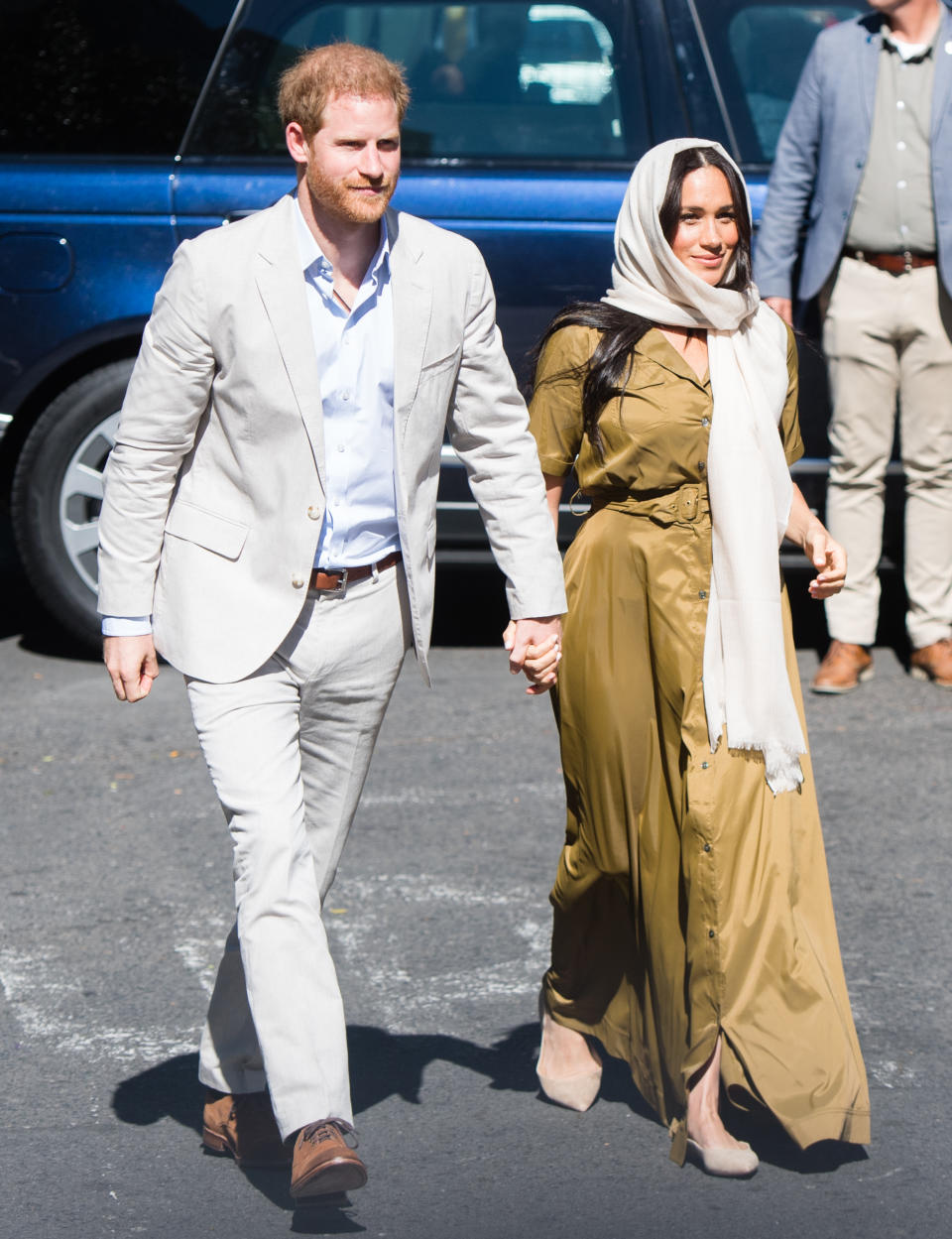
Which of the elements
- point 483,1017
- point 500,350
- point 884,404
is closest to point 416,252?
point 500,350

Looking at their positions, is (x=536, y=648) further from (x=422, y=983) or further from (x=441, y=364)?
(x=422, y=983)

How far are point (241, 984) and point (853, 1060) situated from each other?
104 centimetres

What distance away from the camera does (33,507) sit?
6.19m

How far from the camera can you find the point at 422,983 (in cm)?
402

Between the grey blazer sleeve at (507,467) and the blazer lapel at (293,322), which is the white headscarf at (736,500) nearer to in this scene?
the grey blazer sleeve at (507,467)

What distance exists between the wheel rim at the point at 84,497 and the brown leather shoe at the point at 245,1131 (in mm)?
3083

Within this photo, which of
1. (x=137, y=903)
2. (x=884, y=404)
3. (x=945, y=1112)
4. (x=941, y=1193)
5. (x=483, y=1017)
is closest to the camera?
(x=941, y=1193)

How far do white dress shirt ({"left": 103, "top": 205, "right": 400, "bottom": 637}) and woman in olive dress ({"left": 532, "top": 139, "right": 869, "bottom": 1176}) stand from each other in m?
0.41

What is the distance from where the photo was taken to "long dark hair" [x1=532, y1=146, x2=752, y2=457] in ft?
11.3

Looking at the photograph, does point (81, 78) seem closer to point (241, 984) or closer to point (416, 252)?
point (416, 252)

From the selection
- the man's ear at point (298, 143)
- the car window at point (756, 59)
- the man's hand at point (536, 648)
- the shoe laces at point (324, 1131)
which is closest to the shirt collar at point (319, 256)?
the man's ear at point (298, 143)

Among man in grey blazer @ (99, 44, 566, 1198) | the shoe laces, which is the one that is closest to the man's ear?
man in grey blazer @ (99, 44, 566, 1198)

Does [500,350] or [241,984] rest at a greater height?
[500,350]

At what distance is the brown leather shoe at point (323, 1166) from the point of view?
2.92 metres
